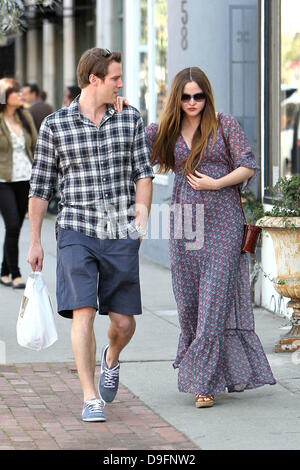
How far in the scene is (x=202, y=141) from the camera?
6.03 metres

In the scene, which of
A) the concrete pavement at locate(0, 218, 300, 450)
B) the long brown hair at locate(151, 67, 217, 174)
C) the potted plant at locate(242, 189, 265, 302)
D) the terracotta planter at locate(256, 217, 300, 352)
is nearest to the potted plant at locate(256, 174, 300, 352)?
the terracotta planter at locate(256, 217, 300, 352)

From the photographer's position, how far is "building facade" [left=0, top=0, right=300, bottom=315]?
30.8 ft

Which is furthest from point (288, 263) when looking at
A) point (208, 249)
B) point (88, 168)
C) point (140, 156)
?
point (88, 168)

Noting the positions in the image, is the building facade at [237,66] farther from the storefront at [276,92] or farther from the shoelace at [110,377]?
the shoelace at [110,377]

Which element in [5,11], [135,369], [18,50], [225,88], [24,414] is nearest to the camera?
[24,414]

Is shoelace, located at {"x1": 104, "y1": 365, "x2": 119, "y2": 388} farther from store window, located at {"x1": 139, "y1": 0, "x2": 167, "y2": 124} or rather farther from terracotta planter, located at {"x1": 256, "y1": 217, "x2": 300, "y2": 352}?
store window, located at {"x1": 139, "y1": 0, "x2": 167, "y2": 124}

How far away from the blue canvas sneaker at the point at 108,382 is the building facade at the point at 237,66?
8.53 ft

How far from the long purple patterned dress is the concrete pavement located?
6.9 inches

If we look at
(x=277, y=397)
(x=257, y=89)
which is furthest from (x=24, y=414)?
(x=257, y=89)

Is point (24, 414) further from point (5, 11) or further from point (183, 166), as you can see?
point (5, 11)

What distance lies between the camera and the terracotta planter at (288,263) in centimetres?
761

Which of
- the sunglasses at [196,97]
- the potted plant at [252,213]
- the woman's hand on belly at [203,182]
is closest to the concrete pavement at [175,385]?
the potted plant at [252,213]
